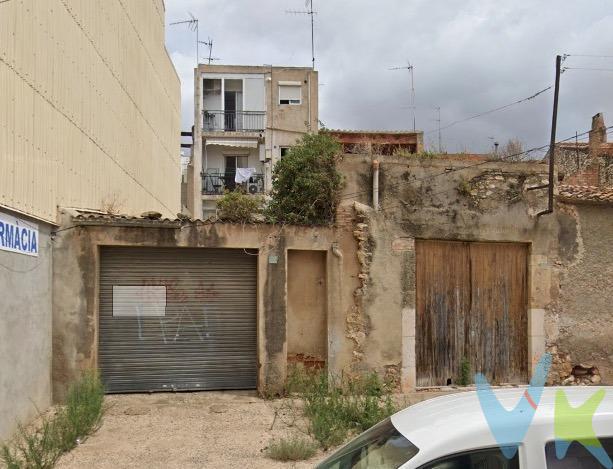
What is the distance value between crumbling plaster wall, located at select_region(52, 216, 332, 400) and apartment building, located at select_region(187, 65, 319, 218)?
20.4 metres

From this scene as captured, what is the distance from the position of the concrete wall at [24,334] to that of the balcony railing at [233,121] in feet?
75.3

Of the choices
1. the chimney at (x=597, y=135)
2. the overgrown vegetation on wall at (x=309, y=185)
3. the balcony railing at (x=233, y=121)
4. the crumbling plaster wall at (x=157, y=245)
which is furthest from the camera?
the balcony railing at (x=233, y=121)

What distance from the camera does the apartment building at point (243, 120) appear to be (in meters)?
30.8

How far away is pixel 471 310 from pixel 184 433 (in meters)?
5.78

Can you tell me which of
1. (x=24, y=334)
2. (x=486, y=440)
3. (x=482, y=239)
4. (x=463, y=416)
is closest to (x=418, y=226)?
(x=482, y=239)

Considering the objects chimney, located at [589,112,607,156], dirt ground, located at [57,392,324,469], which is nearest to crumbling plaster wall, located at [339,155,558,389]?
dirt ground, located at [57,392,324,469]

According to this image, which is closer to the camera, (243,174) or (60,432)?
(60,432)

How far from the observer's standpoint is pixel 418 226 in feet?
35.6

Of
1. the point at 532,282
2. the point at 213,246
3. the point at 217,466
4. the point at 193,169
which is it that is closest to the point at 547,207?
the point at 532,282

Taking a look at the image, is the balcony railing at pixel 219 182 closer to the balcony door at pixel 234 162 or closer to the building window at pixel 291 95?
the balcony door at pixel 234 162

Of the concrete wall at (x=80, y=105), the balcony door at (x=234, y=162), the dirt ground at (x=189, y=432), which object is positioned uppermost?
the balcony door at (x=234, y=162)

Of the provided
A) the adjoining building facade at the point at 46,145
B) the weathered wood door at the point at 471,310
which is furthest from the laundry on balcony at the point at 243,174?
the weathered wood door at the point at 471,310

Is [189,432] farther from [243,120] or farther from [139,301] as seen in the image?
[243,120]

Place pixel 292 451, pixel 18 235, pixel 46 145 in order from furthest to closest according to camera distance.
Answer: pixel 46 145 → pixel 18 235 → pixel 292 451
